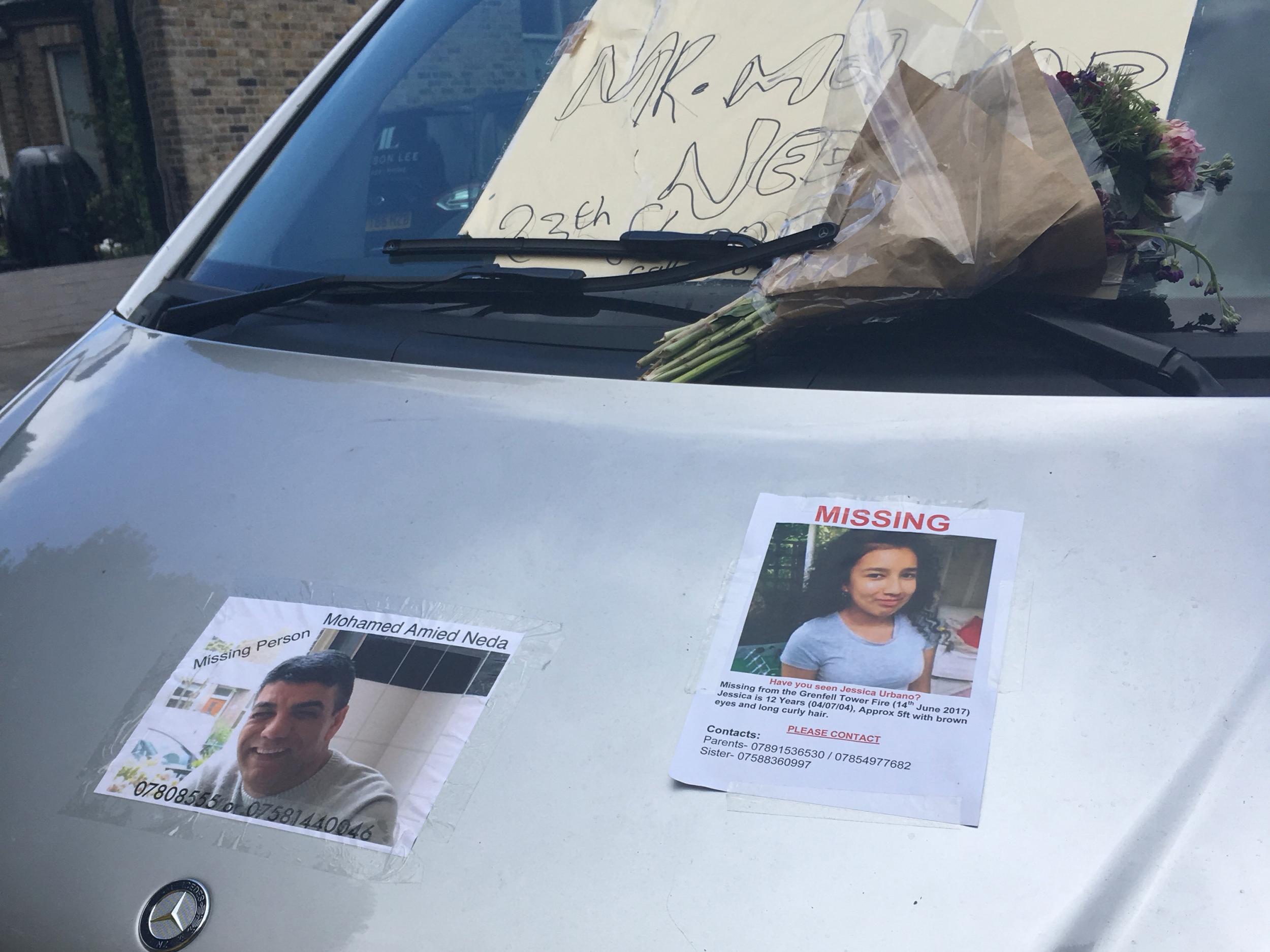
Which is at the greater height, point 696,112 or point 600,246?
point 696,112

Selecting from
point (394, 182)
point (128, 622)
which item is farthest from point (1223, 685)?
point (394, 182)

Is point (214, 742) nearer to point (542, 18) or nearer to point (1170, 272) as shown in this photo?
point (1170, 272)

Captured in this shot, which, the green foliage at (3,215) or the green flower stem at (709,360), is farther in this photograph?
the green foliage at (3,215)

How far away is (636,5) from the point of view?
1813mm

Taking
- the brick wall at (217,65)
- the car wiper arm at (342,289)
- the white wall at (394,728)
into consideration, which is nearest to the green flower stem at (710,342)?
the car wiper arm at (342,289)

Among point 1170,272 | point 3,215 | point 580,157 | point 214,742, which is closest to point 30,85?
point 3,215

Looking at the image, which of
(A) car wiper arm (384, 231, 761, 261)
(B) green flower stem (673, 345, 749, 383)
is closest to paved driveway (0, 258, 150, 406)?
(A) car wiper arm (384, 231, 761, 261)

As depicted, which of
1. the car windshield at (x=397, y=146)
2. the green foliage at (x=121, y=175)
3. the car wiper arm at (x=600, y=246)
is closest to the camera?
the car wiper arm at (x=600, y=246)

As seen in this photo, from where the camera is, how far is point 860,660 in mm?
1094

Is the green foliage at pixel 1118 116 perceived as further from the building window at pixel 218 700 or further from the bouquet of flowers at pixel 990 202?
the building window at pixel 218 700

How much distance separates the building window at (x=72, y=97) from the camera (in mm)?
14703

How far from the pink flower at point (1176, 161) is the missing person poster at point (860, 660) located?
1.66 ft

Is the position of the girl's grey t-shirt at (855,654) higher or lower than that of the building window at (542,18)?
lower

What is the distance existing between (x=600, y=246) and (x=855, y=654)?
2.57 feet
